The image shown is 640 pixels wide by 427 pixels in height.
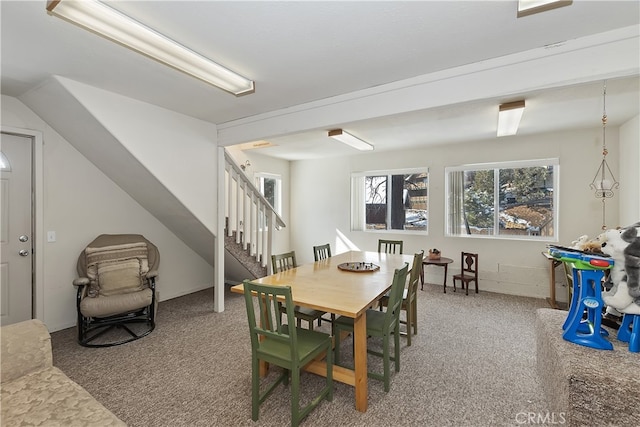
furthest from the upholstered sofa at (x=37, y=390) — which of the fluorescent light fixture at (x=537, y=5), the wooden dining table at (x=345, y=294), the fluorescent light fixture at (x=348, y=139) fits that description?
the fluorescent light fixture at (x=348, y=139)

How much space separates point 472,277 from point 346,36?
13.9 ft

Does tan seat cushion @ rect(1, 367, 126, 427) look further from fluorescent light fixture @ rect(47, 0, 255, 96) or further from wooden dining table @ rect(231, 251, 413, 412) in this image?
fluorescent light fixture @ rect(47, 0, 255, 96)

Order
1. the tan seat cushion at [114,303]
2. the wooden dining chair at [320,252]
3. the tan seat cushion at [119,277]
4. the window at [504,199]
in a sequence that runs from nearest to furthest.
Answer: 1. the tan seat cushion at [114,303]
2. the tan seat cushion at [119,277]
3. the wooden dining chair at [320,252]
4. the window at [504,199]

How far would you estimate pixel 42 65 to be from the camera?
2.34 meters

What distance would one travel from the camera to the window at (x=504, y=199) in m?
4.56

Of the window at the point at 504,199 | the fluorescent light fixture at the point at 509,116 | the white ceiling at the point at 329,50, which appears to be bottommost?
the window at the point at 504,199

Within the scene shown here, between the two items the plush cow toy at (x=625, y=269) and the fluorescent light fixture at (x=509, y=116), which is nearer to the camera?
the plush cow toy at (x=625, y=269)

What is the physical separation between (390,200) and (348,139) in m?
2.03

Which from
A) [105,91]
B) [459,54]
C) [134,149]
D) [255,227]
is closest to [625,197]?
[459,54]

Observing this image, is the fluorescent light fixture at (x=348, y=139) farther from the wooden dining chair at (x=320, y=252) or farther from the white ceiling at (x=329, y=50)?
the wooden dining chair at (x=320, y=252)

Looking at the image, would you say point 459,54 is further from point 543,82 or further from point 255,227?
point 255,227

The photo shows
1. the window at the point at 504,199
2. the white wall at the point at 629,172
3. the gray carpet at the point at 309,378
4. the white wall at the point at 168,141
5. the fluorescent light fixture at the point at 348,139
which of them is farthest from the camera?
the window at the point at 504,199

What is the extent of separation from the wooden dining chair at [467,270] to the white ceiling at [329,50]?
244 centimetres

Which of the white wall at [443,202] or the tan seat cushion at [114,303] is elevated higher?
the white wall at [443,202]
